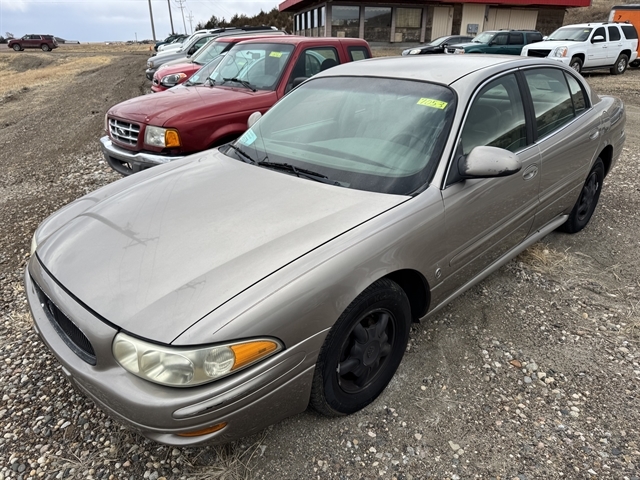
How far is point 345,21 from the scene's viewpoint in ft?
92.6

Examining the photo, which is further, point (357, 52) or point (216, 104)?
point (357, 52)

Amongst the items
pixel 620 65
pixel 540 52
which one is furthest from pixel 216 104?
pixel 620 65

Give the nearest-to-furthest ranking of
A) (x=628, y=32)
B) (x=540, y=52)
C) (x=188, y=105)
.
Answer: (x=188, y=105), (x=540, y=52), (x=628, y=32)

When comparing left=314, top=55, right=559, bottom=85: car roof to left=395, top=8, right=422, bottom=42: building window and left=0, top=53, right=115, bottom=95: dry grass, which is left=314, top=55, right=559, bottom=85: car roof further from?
left=395, top=8, right=422, bottom=42: building window

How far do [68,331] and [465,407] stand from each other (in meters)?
2.02

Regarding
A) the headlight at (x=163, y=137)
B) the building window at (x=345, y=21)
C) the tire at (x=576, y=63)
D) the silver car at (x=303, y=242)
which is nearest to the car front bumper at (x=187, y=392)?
the silver car at (x=303, y=242)

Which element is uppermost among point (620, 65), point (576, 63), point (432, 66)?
point (432, 66)

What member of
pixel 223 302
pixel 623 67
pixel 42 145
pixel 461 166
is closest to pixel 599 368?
pixel 461 166

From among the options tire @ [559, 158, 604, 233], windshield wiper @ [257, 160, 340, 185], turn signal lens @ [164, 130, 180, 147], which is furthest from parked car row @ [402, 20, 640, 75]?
windshield wiper @ [257, 160, 340, 185]

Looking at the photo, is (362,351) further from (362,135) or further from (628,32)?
(628,32)

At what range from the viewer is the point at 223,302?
1.72m

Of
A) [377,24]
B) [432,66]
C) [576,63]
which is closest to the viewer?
[432,66]

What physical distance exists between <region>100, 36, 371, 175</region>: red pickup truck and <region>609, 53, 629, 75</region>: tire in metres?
14.0

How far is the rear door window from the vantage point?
10.3 feet
